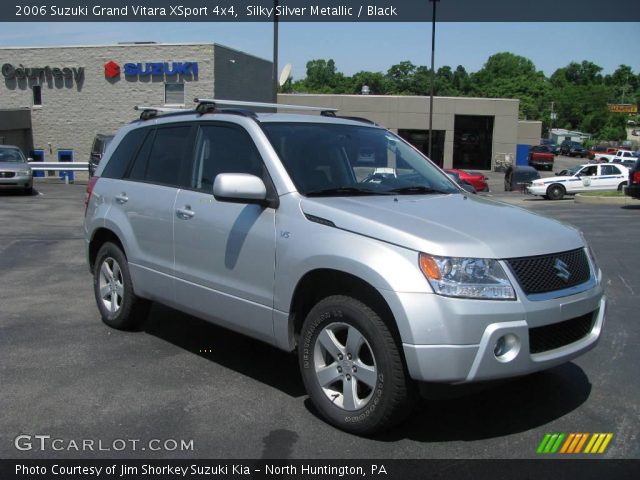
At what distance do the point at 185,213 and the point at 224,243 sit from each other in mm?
558

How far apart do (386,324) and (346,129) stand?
2.05m

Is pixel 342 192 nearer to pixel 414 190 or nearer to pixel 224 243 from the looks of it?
pixel 414 190

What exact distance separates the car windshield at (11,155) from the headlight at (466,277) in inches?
824

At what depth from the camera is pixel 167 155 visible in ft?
18.7

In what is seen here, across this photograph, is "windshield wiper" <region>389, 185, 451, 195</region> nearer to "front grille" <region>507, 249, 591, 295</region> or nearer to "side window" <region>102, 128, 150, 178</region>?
"front grille" <region>507, 249, 591, 295</region>

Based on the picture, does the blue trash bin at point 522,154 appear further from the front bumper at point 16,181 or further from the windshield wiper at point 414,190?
the windshield wiper at point 414,190

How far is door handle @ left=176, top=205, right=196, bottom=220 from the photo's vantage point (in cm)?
512

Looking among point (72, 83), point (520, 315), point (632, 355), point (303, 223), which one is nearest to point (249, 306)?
point (303, 223)

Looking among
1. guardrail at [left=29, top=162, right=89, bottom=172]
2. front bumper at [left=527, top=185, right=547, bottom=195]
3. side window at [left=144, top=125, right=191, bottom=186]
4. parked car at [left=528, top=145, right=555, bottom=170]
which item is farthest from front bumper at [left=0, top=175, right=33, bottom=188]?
parked car at [left=528, top=145, right=555, bottom=170]

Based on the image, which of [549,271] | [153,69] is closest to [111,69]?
[153,69]
